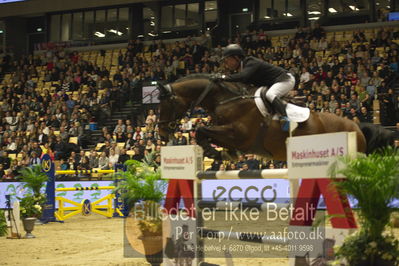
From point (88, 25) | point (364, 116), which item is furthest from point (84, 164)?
point (88, 25)

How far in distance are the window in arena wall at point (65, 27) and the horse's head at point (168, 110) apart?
87.9 feet

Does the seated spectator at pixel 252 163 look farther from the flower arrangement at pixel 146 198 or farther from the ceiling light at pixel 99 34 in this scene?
the ceiling light at pixel 99 34

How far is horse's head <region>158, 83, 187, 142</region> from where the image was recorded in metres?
7.64

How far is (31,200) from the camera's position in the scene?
11.6 m

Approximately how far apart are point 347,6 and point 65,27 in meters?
16.1

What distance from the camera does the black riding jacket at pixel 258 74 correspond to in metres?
7.21

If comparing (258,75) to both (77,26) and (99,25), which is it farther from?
(77,26)

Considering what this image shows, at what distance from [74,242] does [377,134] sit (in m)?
5.18

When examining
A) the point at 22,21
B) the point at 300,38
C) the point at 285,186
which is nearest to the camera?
the point at 285,186

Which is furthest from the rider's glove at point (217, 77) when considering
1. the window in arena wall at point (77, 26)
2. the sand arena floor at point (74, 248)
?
the window in arena wall at point (77, 26)

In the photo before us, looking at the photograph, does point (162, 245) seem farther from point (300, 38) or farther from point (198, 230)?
point (300, 38)

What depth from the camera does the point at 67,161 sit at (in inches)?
788

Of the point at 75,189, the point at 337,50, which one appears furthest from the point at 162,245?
the point at 337,50

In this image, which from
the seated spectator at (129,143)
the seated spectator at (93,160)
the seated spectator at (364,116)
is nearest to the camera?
the seated spectator at (364,116)
